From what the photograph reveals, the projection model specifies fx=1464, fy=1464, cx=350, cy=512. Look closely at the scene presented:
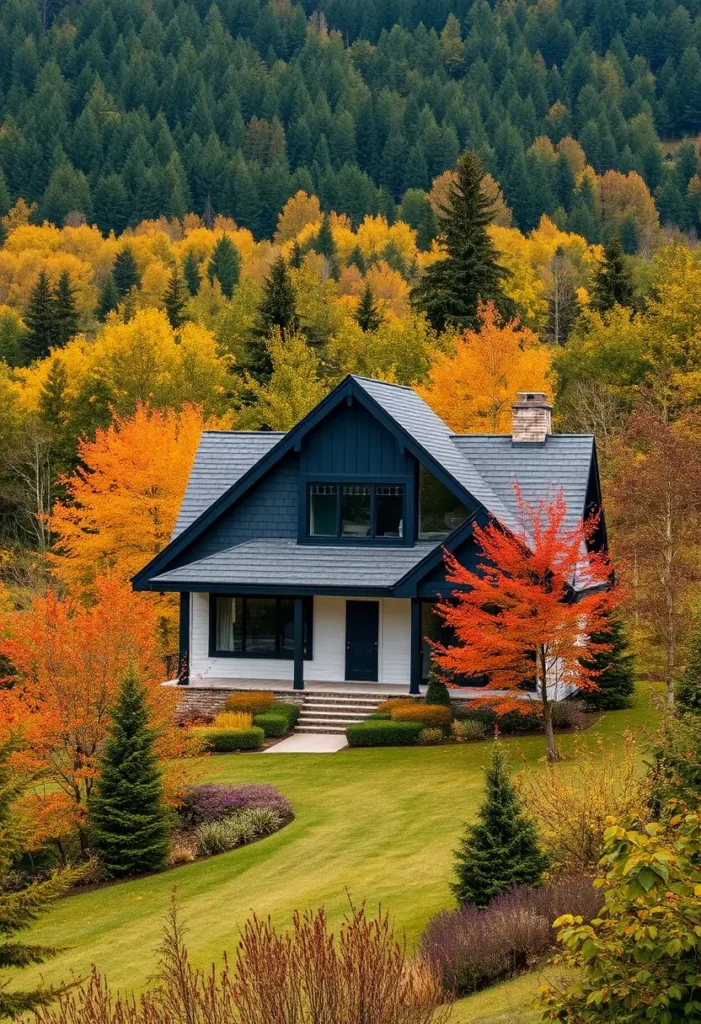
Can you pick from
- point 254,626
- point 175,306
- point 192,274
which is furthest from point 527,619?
point 192,274

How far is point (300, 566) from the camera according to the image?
3425 cm

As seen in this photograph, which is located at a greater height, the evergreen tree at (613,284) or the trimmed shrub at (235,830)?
the evergreen tree at (613,284)

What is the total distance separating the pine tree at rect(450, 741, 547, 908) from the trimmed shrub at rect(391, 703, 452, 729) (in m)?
13.2

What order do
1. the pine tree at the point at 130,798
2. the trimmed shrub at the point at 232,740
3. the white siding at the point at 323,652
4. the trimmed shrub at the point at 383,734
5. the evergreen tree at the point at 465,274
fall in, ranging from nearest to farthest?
the pine tree at the point at 130,798, the trimmed shrub at the point at 383,734, the trimmed shrub at the point at 232,740, the white siding at the point at 323,652, the evergreen tree at the point at 465,274

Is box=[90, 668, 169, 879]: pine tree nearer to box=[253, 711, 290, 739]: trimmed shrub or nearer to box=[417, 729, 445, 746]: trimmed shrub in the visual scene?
box=[253, 711, 290, 739]: trimmed shrub

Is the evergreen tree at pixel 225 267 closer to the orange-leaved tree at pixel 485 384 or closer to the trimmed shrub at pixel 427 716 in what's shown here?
the orange-leaved tree at pixel 485 384

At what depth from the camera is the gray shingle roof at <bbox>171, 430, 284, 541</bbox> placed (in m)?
36.9

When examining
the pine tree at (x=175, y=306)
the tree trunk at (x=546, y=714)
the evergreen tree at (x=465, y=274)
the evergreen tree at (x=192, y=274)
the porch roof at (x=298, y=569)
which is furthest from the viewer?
the evergreen tree at (x=192, y=274)

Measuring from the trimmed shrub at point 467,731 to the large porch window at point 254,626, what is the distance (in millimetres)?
5711

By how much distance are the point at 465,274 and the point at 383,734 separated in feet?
137

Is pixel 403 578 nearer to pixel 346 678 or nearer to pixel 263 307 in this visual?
pixel 346 678

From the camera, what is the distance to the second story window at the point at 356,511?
1374 inches

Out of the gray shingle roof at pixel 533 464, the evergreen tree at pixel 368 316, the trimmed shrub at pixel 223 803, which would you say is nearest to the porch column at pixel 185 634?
the gray shingle roof at pixel 533 464

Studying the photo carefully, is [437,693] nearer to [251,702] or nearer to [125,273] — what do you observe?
[251,702]
